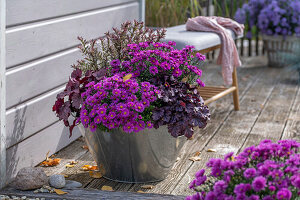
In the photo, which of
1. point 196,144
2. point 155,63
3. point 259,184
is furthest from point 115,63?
point 259,184

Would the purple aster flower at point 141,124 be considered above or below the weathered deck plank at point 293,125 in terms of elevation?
above

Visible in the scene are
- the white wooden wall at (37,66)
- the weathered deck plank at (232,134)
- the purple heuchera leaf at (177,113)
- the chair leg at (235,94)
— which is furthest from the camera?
the chair leg at (235,94)

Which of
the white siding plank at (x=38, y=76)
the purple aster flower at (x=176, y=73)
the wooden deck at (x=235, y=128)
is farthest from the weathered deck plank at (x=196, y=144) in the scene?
the white siding plank at (x=38, y=76)

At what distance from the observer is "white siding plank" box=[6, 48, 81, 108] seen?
246cm

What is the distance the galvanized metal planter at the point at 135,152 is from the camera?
2.38 m

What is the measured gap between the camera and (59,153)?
9.70 feet

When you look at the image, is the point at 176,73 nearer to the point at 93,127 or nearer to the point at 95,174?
the point at 93,127

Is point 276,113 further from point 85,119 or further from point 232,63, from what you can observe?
point 85,119

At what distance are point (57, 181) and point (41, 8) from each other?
0.91 meters

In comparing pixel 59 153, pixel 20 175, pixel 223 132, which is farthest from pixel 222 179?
pixel 223 132

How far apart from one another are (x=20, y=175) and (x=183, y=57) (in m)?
0.95

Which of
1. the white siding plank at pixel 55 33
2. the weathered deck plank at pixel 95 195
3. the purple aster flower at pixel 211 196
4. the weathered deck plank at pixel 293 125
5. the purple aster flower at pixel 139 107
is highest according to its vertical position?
the white siding plank at pixel 55 33

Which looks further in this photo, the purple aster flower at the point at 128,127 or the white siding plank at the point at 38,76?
the white siding plank at the point at 38,76

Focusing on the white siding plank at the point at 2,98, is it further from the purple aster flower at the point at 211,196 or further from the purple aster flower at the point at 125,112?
the purple aster flower at the point at 211,196
